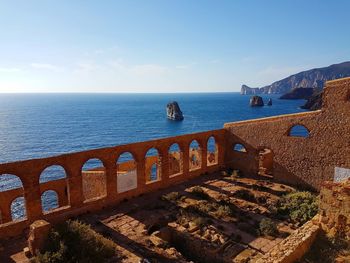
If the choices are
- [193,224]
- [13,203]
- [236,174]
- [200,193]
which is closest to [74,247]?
[193,224]

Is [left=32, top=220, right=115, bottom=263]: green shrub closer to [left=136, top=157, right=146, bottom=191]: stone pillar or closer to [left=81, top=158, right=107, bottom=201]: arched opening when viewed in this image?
[left=136, top=157, right=146, bottom=191]: stone pillar

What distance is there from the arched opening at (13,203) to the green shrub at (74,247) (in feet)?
13.2

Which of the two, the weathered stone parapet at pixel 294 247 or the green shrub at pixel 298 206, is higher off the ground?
the weathered stone parapet at pixel 294 247

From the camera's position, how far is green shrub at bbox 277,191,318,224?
53.5 feet

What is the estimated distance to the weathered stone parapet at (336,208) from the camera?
36.9 ft

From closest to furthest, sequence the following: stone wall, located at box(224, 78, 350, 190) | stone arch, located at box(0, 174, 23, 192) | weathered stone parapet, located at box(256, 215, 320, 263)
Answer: weathered stone parapet, located at box(256, 215, 320, 263) → stone wall, located at box(224, 78, 350, 190) → stone arch, located at box(0, 174, 23, 192)

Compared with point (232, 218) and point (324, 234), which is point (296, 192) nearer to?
point (232, 218)

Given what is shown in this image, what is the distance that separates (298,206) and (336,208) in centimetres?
618

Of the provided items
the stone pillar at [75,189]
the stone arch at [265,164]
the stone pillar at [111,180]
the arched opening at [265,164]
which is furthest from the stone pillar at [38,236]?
the arched opening at [265,164]

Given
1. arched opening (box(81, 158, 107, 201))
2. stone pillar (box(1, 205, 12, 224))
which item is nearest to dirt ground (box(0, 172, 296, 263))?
arched opening (box(81, 158, 107, 201))

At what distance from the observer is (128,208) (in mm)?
17922

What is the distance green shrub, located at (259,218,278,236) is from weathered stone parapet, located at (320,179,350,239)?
314cm

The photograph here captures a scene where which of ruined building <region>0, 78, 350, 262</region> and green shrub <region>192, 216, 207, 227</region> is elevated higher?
ruined building <region>0, 78, 350, 262</region>

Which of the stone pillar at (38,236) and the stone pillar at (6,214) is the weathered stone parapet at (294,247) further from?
the stone pillar at (6,214)
